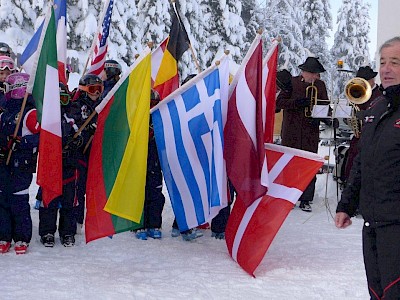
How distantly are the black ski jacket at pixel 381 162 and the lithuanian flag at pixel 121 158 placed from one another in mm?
2335

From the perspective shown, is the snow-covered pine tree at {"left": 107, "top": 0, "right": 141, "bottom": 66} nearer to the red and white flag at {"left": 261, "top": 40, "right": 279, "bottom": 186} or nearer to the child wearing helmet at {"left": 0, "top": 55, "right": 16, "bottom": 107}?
the child wearing helmet at {"left": 0, "top": 55, "right": 16, "bottom": 107}

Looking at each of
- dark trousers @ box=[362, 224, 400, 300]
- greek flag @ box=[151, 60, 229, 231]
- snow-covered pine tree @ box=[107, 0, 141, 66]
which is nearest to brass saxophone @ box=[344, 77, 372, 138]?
greek flag @ box=[151, 60, 229, 231]

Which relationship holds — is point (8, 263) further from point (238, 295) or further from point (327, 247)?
point (327, 247)

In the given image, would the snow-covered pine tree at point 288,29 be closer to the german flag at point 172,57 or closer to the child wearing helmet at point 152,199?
the german flag at point 172,57

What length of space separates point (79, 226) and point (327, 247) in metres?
2.97

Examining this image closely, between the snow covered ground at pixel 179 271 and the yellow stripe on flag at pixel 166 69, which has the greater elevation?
the yellow stripe on flag at pixel 166 69

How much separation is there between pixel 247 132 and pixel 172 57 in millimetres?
2586

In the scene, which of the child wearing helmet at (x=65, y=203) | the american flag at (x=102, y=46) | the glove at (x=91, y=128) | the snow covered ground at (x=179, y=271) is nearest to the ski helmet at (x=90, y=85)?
the child wearing helmet at (x=65, y=203)

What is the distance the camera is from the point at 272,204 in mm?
5500

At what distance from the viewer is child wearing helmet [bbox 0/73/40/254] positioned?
5.66m

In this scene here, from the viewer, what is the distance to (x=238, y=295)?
472cm

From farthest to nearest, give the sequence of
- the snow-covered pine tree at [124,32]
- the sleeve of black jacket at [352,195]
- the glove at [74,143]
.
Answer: the snow-covered pine tree at [124,32] → the glove at [74,143] → the sleeve of black jacket at [352,195]

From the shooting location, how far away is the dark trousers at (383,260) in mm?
3133

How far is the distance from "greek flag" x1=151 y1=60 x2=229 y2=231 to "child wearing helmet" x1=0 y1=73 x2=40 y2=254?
1.27 m
